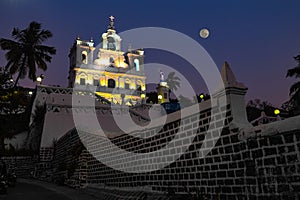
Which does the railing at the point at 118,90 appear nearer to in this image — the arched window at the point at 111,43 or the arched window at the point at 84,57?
the arched window at the point at 84,57

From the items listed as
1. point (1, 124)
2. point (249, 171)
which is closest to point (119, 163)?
point (249, 171)

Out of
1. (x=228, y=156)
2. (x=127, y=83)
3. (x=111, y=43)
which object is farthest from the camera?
(x=111, y=43)

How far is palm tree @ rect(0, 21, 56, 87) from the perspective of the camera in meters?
25.5

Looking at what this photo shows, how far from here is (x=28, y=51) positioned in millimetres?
26344

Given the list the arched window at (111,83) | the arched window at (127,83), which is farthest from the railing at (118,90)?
the arched window at (111,83)

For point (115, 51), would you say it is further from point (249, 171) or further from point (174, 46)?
point (249, 171)

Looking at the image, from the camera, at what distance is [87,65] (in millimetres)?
51750

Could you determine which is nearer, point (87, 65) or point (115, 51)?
point (87, 65)

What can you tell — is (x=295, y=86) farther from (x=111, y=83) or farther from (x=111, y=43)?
(x=111, y=43)

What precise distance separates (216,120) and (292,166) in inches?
86.7

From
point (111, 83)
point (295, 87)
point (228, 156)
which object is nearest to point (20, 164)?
point (228, 156)

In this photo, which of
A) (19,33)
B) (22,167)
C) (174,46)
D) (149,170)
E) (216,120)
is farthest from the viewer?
(19,33)

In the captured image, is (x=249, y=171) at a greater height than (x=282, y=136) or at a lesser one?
lesser

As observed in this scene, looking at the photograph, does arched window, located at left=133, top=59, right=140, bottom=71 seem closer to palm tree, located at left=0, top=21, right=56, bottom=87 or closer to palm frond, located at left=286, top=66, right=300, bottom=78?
palm tree, located at left=0, top=21, right=56, bottom=87
